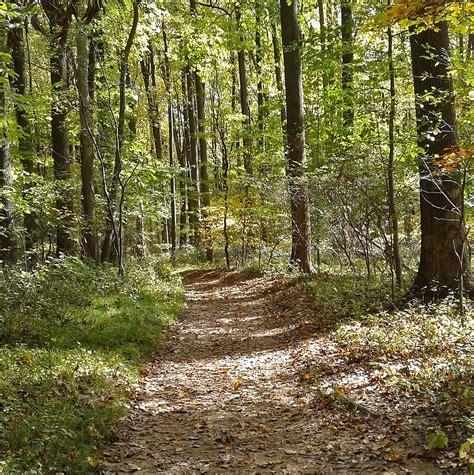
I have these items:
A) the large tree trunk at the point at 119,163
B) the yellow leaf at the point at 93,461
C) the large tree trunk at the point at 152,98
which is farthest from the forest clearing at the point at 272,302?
the large tree trunk at the point at 152,98

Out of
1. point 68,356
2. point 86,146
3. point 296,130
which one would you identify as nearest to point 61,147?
point 86,146

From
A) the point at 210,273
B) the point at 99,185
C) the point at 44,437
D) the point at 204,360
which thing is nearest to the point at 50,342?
the point at 204,360

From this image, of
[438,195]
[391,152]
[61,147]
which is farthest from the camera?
Answer: [61,147]

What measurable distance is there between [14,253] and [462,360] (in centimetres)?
1084

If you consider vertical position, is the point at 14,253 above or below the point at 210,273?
above

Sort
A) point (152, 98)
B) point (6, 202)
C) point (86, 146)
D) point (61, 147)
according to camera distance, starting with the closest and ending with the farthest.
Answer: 1. point (6, 202)
2. point (86, 146)
3. point (61, 147)
4. point (152, 98)

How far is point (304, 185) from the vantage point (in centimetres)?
1255

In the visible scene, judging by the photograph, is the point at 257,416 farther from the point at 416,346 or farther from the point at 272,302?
the point at 272,302

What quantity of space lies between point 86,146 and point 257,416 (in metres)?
10.2

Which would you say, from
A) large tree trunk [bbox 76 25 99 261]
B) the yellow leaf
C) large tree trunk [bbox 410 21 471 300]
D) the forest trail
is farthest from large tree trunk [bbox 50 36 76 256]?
large tree trunk [bbox 410 21 471 300]

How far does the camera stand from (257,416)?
555 cm

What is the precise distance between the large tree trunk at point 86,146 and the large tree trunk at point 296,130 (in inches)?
222

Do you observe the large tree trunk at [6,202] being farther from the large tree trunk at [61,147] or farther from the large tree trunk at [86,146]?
the large tree trunk at [86,146]

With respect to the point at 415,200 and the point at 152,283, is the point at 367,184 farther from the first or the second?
the point at 152,283
